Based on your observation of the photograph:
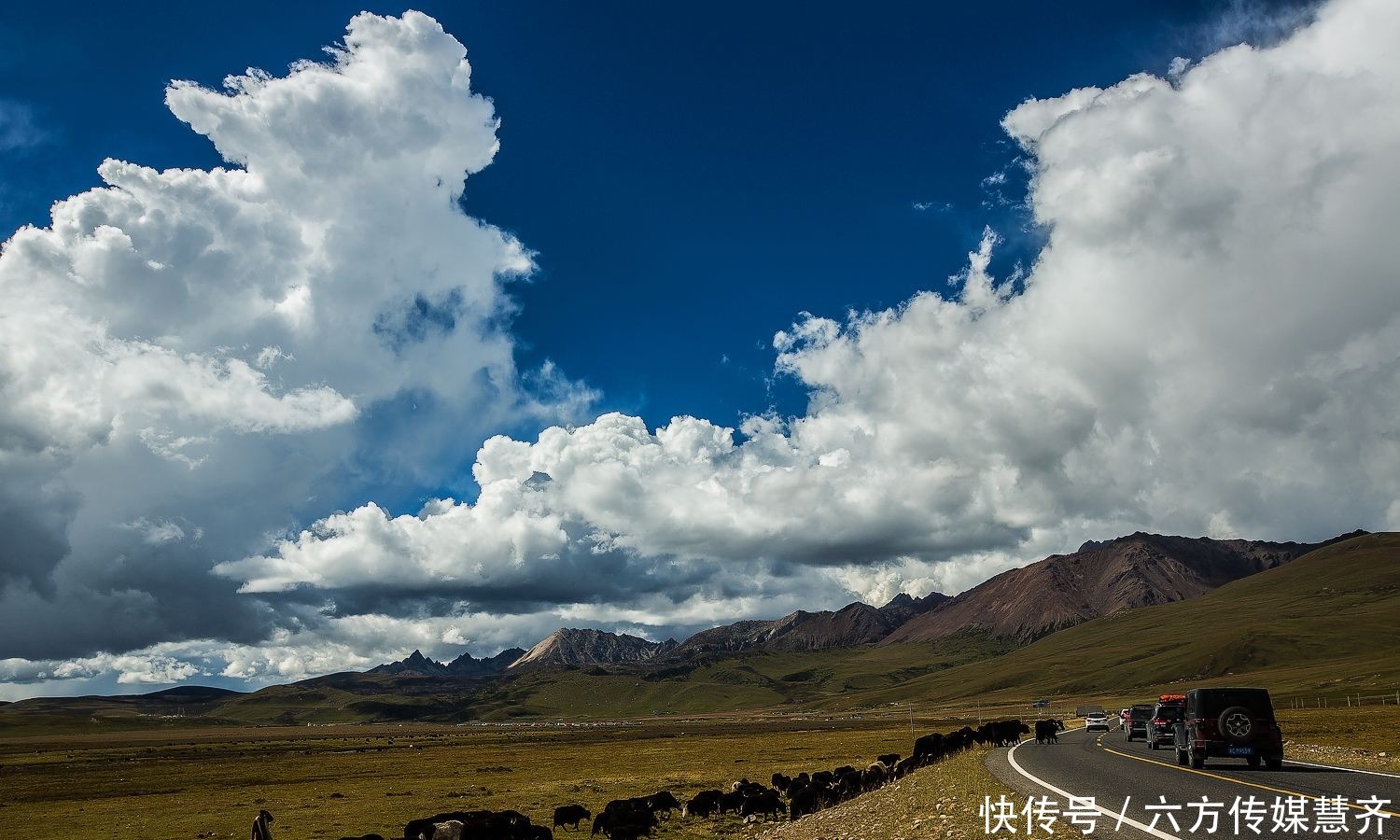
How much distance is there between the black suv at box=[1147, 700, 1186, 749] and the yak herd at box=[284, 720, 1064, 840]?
38.2 feet

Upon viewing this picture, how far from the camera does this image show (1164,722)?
149 ft

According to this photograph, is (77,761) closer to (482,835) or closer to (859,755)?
(859,755)

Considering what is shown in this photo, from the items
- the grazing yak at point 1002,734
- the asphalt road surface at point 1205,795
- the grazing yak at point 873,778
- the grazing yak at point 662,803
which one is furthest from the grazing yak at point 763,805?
the grazing yak at point 1002,734

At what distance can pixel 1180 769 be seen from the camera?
31875mm

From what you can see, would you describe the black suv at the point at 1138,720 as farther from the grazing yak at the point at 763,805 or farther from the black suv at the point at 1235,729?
the grazing yak at the point at 763,805

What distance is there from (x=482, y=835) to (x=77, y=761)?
537 ft

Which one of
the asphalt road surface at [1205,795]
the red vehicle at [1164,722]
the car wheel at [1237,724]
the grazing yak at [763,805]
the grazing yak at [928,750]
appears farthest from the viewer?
the grazing yak at [928,750]

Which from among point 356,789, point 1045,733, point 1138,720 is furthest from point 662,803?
point 1138,720

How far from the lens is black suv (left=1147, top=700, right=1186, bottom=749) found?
45.3 metres

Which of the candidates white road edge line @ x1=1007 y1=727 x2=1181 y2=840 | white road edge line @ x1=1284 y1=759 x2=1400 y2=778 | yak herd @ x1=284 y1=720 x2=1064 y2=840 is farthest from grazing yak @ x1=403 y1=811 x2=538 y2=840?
white road edge line @ x1=1284 y1=759 x2=1400 y2=778

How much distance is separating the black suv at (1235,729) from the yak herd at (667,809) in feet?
49.5

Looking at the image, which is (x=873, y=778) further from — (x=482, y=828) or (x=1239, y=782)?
(x=482, y=828)

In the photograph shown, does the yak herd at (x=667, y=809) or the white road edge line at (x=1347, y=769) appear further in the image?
the yak herd at (x=667, y=809)

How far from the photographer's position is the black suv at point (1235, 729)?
102 feet
